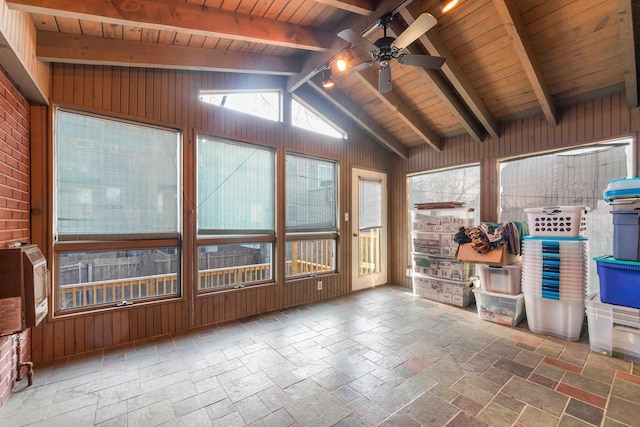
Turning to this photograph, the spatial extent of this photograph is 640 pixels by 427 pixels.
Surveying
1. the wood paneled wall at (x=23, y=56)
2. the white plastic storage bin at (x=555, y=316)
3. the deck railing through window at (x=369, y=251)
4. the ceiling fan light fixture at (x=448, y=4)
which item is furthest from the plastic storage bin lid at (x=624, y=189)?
the wood paneled wall at (x=23, y=56)

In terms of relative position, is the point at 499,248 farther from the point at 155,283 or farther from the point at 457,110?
the point at 155,283

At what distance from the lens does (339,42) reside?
300 centimetres

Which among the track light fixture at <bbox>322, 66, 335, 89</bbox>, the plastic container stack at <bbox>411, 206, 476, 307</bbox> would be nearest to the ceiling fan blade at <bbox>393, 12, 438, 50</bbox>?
the track light fixture at <bbox>322, 66, 335, 89</bbox>

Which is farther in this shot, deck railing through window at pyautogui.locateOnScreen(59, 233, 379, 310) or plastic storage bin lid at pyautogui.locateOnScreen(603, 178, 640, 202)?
deck railing through window at pyautogui.locateOnScreen(59, 233, 379, 310)

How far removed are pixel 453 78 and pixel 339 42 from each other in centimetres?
138

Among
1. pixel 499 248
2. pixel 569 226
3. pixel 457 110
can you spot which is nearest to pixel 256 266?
pixel 499 248

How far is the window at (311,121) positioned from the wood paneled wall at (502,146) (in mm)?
1510

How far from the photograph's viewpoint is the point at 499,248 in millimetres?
3324

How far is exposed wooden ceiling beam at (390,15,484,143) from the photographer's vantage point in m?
3.00

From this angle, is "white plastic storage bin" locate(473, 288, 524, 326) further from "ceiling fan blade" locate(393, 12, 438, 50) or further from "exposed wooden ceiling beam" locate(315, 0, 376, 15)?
"exposed wooden ceiling beam" locate(315, 0, 376, 15)

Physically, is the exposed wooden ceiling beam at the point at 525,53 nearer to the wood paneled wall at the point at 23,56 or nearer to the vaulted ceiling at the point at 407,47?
the vaulted ceiling at the point at 407,47

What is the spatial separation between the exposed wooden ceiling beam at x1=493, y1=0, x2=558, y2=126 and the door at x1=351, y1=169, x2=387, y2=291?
2587mm

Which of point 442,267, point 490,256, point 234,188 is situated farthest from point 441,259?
point 234,188

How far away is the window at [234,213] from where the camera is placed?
11.0 feet
